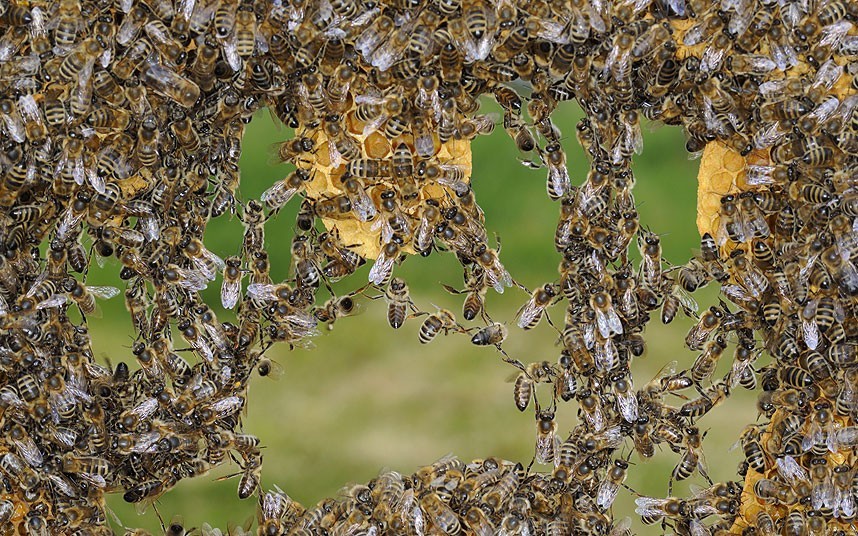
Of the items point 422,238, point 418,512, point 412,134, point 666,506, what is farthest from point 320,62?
point 666,506

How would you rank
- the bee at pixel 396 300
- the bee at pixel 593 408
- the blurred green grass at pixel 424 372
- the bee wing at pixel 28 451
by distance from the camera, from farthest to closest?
the blurred green grass at pixel 424 372 → the bee at pixel 396 300 → the bee at pixel 593 408 → the bee wing at pixel 28 451

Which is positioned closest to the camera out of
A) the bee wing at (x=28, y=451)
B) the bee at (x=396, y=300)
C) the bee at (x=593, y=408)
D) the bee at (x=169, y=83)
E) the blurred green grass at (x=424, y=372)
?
the bee at (x=169, y=83)

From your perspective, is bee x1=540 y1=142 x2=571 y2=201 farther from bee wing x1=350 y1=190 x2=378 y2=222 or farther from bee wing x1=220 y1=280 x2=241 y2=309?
bee wing x1=220 y1=280 x2=241 y2=309

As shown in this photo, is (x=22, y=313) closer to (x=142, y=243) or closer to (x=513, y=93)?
(x=142, y=243)

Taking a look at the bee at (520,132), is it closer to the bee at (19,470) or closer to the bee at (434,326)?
the bee at (434,326)

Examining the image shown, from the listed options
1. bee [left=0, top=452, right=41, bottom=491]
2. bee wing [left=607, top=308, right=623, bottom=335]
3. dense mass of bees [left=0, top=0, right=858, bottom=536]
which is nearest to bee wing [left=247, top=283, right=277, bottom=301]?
dense mass of bees [left=0, top=0, right=858, bottom=536]

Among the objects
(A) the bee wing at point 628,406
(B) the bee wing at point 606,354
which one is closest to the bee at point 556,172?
(B) the bee wing at point 606,354
